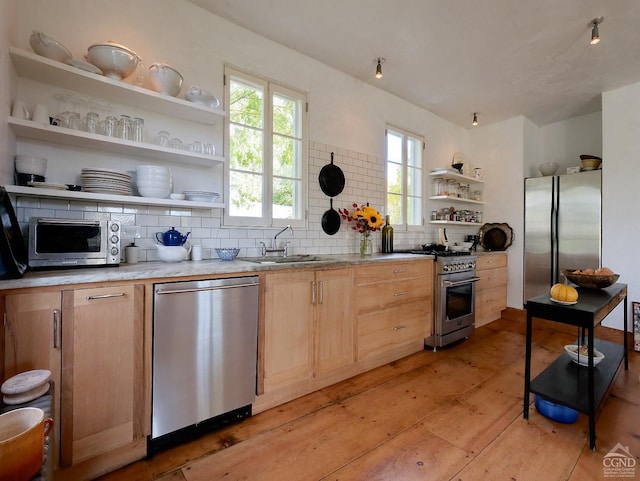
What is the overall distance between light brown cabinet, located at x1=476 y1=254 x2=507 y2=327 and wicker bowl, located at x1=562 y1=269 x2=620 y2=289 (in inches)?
59.9

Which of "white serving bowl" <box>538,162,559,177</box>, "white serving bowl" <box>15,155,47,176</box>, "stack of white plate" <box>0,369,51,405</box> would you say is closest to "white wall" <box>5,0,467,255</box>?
"white serving bowl" <box>15,155,47,176</box>

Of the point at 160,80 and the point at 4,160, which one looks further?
the point at 160,80

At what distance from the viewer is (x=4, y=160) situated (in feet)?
4.83

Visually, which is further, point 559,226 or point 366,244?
point 559,226

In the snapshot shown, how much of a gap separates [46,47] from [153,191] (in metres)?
0.91

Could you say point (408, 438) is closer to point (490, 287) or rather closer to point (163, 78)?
point (163, 78)

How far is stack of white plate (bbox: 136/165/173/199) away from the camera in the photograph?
6.31 ft

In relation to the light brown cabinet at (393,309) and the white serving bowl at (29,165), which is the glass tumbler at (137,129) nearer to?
the white serving bowl at (29,165)

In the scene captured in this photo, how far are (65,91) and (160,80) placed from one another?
551 mm

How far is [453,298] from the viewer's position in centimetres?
327

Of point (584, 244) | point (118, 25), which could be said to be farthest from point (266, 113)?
point (584, 244)

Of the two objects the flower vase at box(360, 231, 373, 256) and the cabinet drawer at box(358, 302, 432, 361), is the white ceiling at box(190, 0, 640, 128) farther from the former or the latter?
the cabinet drawer at box(358, 302, 432, 361)

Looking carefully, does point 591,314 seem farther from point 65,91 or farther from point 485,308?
point 65,91

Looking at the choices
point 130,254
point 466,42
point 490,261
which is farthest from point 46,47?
point 490,261
